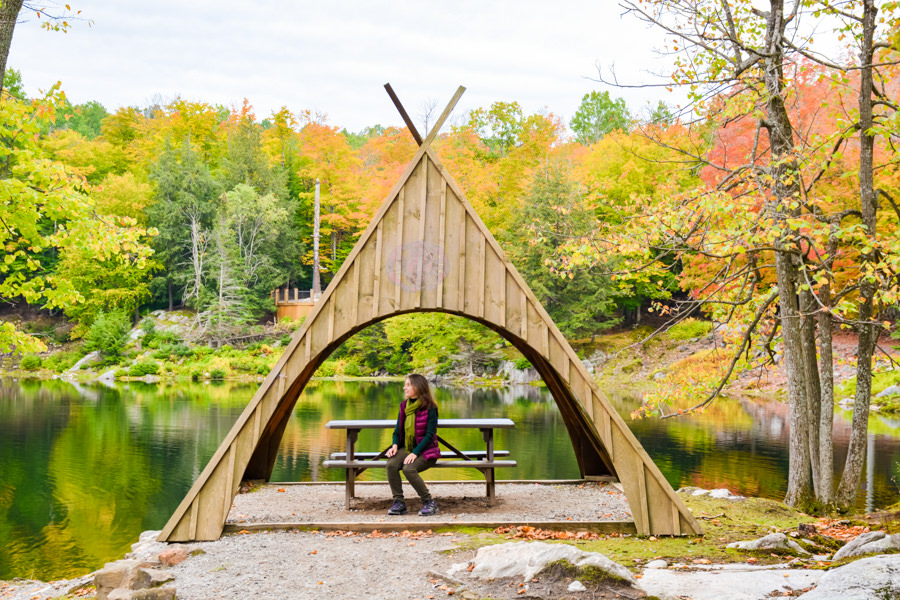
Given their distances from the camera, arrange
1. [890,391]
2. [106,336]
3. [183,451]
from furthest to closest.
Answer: [106,336], [890,391], [183,451]

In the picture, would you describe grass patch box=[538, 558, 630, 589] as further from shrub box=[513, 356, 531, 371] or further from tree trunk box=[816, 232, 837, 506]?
shrub box=[513, 356, 531, 371]

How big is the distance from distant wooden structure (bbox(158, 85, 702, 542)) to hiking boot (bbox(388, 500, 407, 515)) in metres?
1.62

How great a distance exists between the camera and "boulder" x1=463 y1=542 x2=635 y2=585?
15.2 feet

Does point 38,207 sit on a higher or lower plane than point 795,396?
higher

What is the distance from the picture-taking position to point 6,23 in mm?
7578

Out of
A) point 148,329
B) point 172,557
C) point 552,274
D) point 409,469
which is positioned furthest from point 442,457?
point 148,329

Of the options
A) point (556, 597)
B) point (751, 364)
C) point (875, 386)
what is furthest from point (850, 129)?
point (875, 386)

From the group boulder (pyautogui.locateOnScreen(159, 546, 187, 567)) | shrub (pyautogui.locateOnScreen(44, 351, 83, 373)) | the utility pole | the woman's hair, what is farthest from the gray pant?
the utility pole

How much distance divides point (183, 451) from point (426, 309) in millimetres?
11017

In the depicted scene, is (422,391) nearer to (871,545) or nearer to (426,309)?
(426,309)

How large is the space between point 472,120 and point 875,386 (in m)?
25.4

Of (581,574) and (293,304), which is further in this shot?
(293,304)

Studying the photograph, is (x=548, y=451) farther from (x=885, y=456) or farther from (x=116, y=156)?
(x=116, y=156)

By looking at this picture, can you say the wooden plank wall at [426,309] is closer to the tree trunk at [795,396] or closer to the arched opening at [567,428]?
the arched opening at [567,428]
